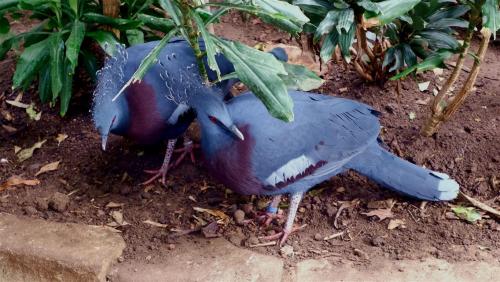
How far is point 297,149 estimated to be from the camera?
3.12 metres

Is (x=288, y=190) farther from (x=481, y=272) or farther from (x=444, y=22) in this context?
(x=444, y=22)

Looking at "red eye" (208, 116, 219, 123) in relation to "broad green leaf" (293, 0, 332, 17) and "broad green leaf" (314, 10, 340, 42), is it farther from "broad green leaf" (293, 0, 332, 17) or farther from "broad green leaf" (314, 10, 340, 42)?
"broad green leaf" (293, 0, 332, 17)

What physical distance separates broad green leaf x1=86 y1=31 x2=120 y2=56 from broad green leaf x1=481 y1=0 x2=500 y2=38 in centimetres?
211

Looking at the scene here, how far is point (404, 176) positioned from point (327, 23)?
2.98 ft

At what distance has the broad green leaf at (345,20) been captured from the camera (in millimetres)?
3230

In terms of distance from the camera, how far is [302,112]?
3.17 m

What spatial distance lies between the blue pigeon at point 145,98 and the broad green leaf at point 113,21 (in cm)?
39

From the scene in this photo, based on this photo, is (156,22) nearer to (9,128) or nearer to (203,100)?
(203,100)

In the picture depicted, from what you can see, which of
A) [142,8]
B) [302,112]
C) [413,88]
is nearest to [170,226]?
[302,112]

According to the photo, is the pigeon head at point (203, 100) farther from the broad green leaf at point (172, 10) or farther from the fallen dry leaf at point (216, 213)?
the fallen dry leaf at point (216, 213)

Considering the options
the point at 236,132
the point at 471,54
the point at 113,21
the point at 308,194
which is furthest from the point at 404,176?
the point at 113,21

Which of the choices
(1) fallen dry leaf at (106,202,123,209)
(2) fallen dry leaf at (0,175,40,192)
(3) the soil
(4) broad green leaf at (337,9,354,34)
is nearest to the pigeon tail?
(3) the soil

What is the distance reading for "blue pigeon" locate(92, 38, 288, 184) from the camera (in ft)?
11.2

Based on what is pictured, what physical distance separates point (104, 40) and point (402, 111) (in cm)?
197
